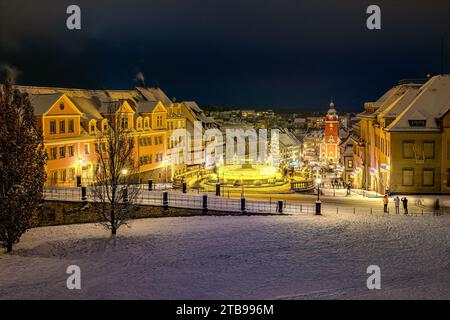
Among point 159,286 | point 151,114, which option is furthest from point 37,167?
point 151,114

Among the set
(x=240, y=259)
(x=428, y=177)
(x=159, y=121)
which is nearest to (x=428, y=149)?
(x=428, y=177)

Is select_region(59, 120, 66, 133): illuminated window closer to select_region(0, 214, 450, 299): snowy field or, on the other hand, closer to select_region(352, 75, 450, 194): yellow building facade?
select_region(0, 214, 450, 299): snowy field

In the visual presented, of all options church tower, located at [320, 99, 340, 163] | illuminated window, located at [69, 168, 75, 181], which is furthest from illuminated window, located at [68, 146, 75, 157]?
church tower, located at [320, 99, 340, 163]

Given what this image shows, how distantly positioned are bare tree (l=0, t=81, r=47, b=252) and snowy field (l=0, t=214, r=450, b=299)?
1549 millimetres

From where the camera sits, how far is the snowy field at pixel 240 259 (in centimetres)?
1962

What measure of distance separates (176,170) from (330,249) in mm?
43932

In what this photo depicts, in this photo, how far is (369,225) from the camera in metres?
30.8

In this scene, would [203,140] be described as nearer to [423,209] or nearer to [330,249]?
[423,209]

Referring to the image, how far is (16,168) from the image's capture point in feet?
89.3

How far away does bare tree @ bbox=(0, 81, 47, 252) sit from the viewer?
26969 millimetres

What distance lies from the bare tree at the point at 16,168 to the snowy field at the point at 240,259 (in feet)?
5.08

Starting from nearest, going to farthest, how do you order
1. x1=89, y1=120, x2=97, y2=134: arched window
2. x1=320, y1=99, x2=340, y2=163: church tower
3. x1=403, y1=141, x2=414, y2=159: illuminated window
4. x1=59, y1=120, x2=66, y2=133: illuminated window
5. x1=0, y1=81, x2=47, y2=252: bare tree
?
x1=0, y1=81, x2=47, y2=252: bare tree, x1=59, y1=120, x2=66, y2=133: illuminated window, x1=403, y1=141, x2=414, y2=159: illuminated window, x1=89, y1=120, x2=97, y2=134: arched window, x1=320, y1=99, x2=340, y2=163: church tower

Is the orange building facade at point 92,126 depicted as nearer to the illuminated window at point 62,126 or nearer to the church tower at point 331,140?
the illuminated window at point 62,126

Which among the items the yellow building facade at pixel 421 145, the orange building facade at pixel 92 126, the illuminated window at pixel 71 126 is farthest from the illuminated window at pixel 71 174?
the yellow building facade at pixel 421 145
